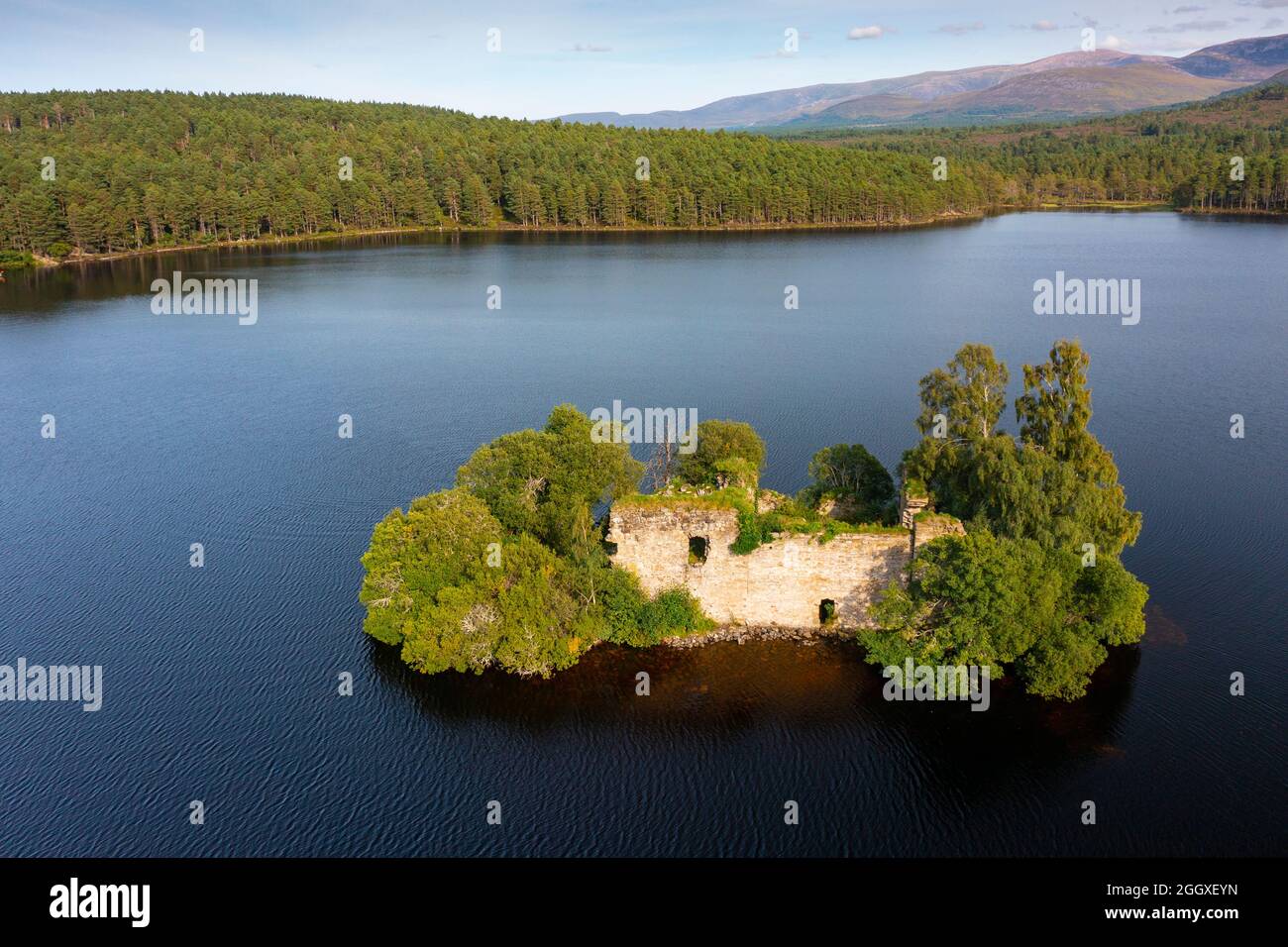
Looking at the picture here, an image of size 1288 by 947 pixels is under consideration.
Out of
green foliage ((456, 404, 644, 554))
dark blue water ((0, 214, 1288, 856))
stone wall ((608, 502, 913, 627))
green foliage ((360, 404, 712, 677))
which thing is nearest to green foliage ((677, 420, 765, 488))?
green foliage ((456, 404, 644, 554))

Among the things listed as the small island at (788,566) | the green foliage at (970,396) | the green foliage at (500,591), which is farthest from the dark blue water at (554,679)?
the green foliage at (970,396)

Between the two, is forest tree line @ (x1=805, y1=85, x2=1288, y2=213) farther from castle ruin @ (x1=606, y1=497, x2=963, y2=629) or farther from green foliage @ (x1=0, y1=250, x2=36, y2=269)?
castle ruin @ (x1=606, y1=497, x2=963, y2=629)

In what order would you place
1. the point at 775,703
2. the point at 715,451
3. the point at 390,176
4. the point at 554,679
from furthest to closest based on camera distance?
the point at 390,176
the point at 715,451
the point at 554,679
the point at 775,703

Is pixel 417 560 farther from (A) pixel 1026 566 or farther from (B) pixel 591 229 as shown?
(B) pixel 591 229

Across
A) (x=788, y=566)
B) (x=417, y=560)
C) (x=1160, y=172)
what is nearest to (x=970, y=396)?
(x=788, y=566)

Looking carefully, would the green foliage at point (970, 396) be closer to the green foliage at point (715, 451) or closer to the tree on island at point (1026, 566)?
the tree on island at point (1026, 566)

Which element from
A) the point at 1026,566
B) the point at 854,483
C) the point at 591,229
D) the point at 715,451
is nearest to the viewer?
the point at 1026,566

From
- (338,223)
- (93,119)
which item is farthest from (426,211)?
(93,119)
